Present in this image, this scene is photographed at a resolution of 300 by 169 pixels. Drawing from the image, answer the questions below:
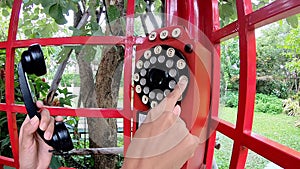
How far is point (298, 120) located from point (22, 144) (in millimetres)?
479

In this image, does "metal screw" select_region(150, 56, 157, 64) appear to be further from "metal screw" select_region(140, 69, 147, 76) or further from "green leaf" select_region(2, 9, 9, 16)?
"green leaf" select_region(2, 9, 9, 16)

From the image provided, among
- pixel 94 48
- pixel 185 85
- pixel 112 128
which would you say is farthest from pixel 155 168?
pixel 112 128

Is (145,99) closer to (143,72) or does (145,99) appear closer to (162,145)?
(143,72)

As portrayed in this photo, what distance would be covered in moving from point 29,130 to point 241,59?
1.30 feet

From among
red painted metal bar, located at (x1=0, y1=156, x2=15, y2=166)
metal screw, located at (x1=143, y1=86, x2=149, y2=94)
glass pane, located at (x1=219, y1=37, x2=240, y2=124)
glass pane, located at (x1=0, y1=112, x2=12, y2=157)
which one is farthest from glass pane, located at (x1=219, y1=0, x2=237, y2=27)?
glass pane, located at (x1=0, y1=112, x2=12, y2=157)

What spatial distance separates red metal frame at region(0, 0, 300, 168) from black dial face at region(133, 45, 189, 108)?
7cm

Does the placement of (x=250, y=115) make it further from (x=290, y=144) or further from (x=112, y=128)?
(x=112, y=128)

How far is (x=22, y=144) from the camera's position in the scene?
57 centimetres

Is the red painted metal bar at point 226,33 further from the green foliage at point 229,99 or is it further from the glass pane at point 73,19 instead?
the glass pane at point 73,19

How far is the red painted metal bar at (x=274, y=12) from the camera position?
0.96 ft

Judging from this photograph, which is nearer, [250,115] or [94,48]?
[250,115]

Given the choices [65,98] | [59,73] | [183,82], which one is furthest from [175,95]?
[65,98]

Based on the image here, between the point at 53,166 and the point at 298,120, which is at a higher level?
the point at 298,120

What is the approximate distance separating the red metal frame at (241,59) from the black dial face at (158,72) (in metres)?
0.07
